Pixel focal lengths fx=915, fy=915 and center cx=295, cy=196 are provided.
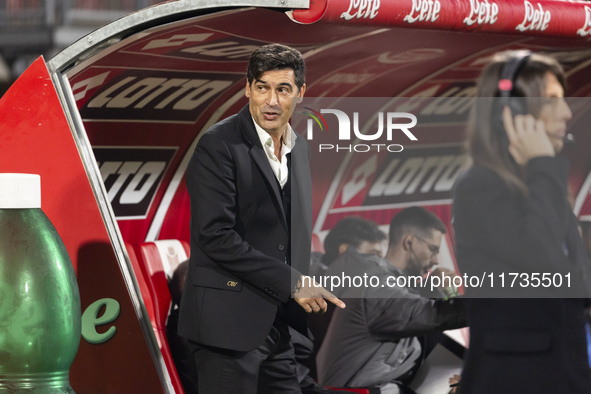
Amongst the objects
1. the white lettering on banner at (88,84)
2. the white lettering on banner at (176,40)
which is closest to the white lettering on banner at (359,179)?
the white lettering on banner at (176,40)

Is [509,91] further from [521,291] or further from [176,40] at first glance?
[176,40]

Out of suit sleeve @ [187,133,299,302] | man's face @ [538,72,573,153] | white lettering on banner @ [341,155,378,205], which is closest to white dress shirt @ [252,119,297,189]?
suit sleeve @ [187,133,299,302]

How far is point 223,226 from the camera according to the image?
9.14 feet

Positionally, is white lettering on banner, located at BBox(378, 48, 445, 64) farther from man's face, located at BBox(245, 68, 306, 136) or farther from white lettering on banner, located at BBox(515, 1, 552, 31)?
man's face, located at BBox(245, 68, 306, 136)

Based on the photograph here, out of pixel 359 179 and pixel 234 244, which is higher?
pixel 359 179

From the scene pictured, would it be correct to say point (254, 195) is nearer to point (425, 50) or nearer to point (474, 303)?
point (474, 303)

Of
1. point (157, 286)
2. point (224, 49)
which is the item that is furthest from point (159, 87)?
point (157, 286)

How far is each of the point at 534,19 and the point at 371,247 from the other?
1323mm

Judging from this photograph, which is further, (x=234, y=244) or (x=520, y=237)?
(x=234, y=244)

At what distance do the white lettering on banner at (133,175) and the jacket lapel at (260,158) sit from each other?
54.4 inches

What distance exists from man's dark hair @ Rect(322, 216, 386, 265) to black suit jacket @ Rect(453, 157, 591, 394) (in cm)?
181

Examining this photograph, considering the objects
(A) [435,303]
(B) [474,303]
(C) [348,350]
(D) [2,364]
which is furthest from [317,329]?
(B) [474,303]

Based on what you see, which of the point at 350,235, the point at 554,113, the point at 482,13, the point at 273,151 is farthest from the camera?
the point at 350,235

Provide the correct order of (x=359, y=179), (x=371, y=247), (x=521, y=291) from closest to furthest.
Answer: (x=521, y=291), (x=371, y=247), (x=359, y=179)
